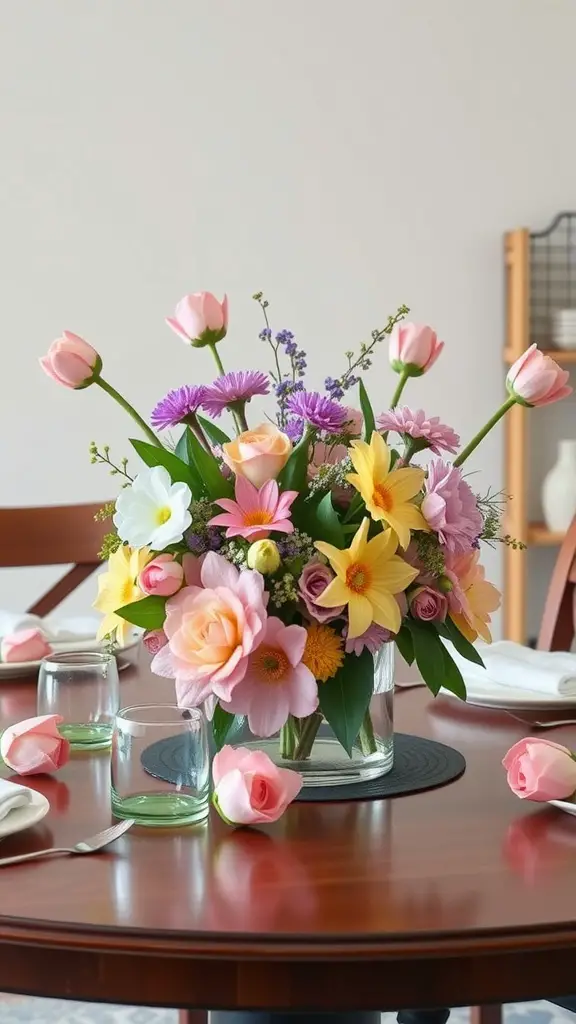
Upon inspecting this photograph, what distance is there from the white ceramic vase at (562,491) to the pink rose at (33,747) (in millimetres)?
2599

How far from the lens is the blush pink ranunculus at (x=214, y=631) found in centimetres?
100

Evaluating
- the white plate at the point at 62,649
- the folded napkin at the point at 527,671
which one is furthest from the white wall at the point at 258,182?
the folded napkin at the point at 527,671

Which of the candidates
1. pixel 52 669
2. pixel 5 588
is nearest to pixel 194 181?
pixel 5 588

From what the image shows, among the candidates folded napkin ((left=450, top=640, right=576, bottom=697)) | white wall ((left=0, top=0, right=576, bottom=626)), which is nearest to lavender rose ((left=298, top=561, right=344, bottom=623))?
folded napkin ((left=450, top=640, right=576, bottom=697))

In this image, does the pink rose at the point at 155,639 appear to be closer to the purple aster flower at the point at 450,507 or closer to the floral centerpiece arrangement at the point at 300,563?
the floral centerpiece arrangement at the point at 300,563

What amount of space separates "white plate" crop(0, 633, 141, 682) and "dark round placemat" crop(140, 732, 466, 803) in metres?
0.50

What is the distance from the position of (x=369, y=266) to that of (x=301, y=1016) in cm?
268

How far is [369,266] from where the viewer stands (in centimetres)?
364

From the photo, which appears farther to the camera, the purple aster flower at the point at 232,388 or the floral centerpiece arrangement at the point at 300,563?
the purple aster flower at the point at 232,388

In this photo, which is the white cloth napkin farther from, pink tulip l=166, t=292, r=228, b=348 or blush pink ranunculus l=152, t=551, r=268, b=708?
pink tulip l=166, t=292, r=228, b=348

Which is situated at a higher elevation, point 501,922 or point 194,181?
point 194,181

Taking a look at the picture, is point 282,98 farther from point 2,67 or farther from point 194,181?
point 2,67

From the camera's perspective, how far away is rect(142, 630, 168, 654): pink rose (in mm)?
1081

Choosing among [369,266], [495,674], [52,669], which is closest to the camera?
[52,669]
